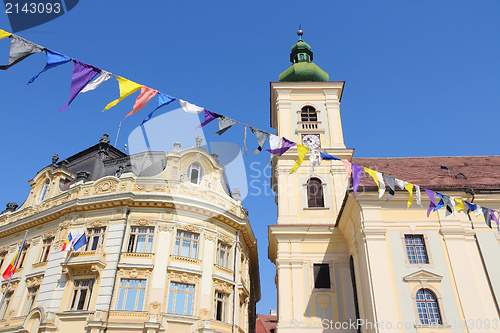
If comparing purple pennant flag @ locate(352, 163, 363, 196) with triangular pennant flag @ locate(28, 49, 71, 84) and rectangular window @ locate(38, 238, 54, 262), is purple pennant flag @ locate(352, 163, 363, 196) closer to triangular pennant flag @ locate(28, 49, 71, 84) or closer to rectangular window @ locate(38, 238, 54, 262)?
triangular pennant flag @ locate(28, 49, 71, 84)

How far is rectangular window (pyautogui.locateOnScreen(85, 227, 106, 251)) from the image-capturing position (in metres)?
22.2

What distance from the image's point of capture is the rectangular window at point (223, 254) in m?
23.9

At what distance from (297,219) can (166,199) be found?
314 inches

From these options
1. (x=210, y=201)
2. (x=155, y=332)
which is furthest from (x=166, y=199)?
(x=155, y=332)

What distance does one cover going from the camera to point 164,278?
69.3ft

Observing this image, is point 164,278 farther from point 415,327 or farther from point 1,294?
point 415,327

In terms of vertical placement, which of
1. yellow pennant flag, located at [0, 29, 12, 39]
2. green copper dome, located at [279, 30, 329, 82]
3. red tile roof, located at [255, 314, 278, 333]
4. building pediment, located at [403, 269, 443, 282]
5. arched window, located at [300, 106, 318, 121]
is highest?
green copper dome, located at [279, 30, 329, 82]

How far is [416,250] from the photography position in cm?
1656

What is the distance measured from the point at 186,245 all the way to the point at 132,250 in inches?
122

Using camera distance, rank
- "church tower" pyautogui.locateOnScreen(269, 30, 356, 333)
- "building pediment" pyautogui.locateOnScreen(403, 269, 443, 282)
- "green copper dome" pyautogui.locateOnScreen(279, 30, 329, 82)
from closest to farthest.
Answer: "building pediment" pyautogui.locateOnScreen(403, 269, 443, 282), "church tower" pyautogui.locateOnScreen(269, 30, 356, 333), "green copper dome" pyautogui.locateOnScreen(279, 30, 329, 82)

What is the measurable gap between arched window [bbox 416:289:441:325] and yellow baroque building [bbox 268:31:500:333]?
0.13 ft

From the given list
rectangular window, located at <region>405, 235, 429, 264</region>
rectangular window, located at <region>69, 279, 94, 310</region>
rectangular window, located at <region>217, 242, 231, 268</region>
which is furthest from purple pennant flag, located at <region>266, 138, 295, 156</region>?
rectangular window, located at <region>69, 279, 94, 310</region>

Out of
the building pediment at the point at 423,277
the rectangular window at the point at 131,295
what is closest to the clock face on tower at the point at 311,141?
the building pediment at the point at 423,277

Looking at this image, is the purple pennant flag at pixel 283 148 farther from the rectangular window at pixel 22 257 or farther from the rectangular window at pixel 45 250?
the rectangular window at pixel 22 257
